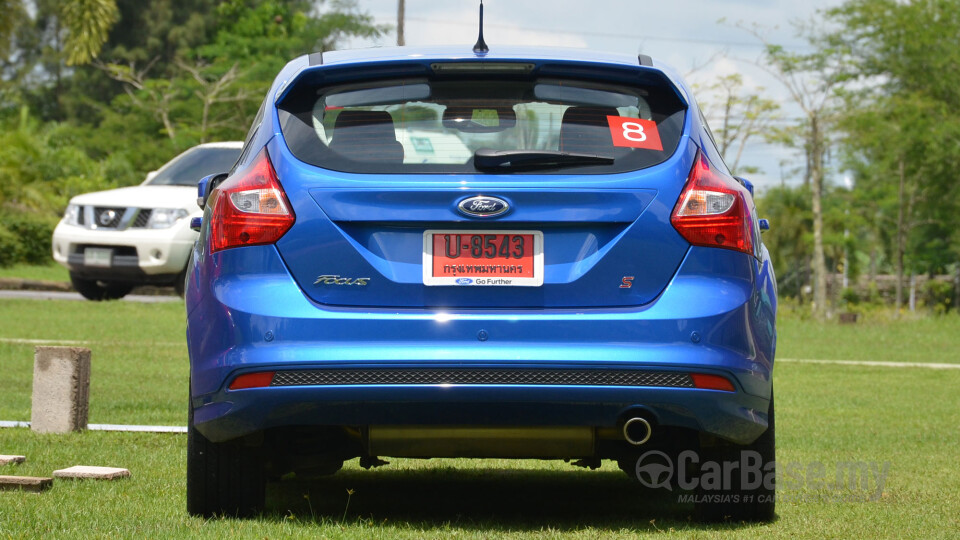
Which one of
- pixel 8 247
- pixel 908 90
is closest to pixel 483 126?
pixel 8 247

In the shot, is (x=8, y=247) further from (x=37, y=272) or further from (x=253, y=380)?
(x=253, y=380)

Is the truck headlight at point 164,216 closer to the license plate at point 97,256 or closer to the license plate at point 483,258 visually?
the license plate at point 97,256

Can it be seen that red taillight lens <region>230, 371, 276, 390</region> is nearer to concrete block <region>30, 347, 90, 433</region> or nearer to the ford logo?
the ford logo

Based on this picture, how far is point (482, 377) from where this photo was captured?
13.4 ft

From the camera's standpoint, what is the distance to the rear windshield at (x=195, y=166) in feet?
54.1

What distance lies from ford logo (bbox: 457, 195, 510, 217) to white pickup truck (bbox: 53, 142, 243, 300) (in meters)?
11.7

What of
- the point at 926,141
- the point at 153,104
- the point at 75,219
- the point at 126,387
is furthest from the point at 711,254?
the point at 926,141

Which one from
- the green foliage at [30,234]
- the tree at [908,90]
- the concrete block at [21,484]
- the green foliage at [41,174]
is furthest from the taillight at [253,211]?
the tree at [908,90]

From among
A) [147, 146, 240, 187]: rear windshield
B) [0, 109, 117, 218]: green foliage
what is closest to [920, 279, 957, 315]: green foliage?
[0, 109, 117, 218]: green foliage

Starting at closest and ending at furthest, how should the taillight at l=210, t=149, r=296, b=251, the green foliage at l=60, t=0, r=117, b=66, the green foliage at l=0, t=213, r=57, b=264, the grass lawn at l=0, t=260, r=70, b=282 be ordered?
the taillight at l=210, t=149, r=296, b=251
the green foliage at l=60, t=0, r=117, b=66
the grass lawn at l=0, t=260, r=70, b=282
the green foliage at l=0, t=213, r=57, b=264

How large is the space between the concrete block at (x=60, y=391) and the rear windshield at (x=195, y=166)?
9240 mm

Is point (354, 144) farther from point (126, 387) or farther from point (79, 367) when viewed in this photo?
→ point (126, 387)

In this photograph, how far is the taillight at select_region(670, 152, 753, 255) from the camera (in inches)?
166

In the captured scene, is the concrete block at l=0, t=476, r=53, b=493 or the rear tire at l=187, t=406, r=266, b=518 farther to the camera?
the concrete block at l=0, t=476, r=53, b=493
